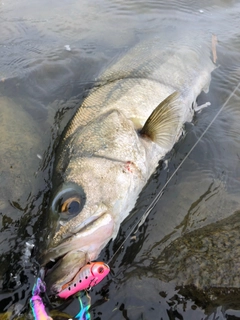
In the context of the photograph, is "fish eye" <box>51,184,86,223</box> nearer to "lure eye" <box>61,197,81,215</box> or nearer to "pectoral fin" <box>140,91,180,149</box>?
"lure eye" <box>61,197,81,215</box>

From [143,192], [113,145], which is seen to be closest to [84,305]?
[143,192]

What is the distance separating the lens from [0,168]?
342 cm

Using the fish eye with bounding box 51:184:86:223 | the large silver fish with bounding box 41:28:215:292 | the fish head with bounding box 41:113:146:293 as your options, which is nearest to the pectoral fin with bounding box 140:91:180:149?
the large silver fish with bounding box 41:28:215:292

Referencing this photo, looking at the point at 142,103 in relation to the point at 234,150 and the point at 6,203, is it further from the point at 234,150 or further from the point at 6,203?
the point at 6,203

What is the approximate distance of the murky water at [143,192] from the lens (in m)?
2.36

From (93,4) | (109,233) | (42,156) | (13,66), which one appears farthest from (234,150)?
(93,4)

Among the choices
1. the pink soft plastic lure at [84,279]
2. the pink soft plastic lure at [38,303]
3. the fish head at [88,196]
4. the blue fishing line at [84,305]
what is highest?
the fish head at [88,196]

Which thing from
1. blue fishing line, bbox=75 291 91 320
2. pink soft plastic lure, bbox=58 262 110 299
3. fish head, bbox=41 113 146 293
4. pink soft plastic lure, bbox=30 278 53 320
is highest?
fish head, bbox=41 113 146 293

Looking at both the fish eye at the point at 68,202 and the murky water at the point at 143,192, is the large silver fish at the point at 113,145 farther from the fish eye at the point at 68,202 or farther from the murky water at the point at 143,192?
the murky water at the point at 143,192

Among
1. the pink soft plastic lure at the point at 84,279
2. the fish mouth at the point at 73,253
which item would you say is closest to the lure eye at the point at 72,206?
the fish mouth at the point at 73,253

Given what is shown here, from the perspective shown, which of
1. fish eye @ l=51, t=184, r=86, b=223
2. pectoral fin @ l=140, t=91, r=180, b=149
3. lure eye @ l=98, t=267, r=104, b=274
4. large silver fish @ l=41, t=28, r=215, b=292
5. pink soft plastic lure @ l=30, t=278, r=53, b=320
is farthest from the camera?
pectoral fin @ l=140, t=91, r=180, b=149

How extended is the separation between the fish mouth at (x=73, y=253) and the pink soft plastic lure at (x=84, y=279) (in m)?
0.03

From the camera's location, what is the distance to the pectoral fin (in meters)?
3.22

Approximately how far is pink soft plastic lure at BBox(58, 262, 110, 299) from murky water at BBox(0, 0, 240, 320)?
182 millimetres
